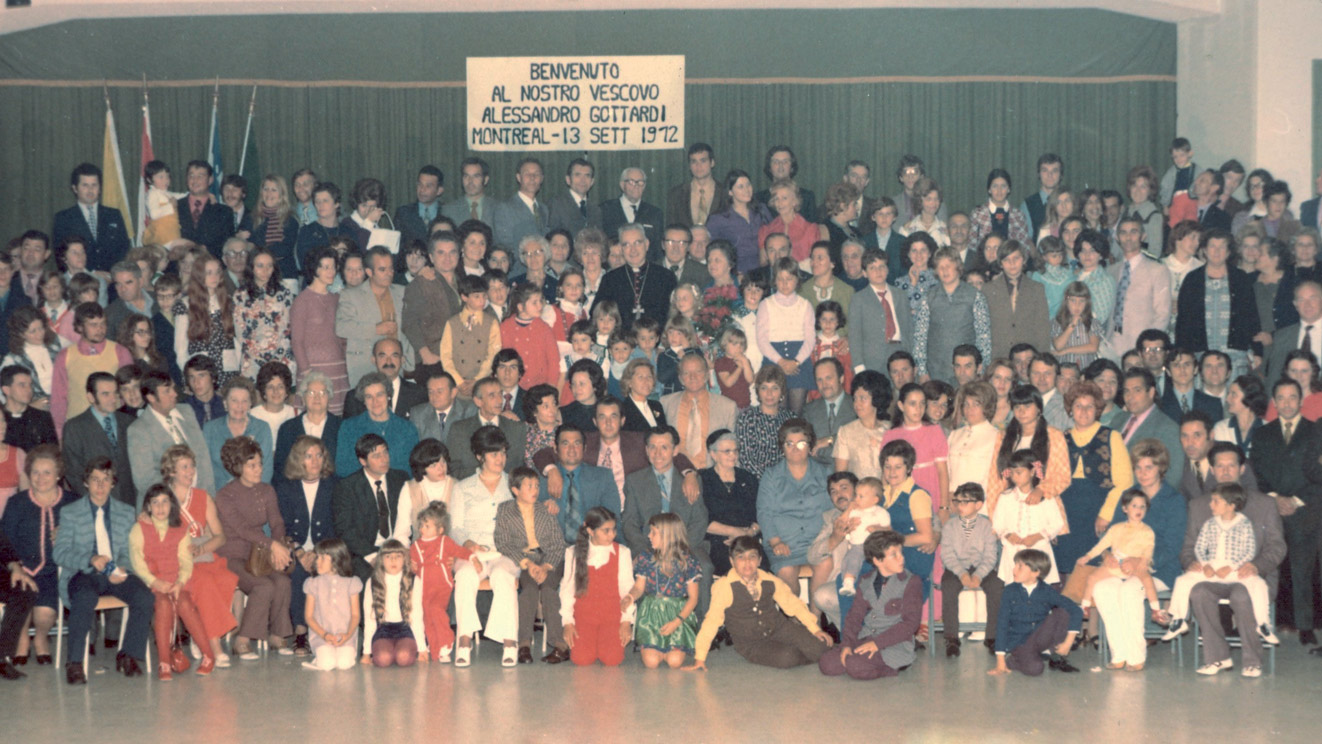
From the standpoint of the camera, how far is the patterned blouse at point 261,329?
8.33 m

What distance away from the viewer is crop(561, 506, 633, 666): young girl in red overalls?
701cm

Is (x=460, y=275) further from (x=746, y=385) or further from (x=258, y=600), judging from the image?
(x=258, y=600)

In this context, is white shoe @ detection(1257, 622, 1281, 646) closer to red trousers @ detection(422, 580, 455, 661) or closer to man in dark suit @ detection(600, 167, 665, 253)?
red trousers @ detection(422, 580, 455, 661)

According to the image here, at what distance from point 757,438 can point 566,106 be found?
173 inches

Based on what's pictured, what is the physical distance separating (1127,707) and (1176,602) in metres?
0.97

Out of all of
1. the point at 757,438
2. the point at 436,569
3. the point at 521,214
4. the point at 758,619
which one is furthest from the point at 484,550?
the point at 521,214

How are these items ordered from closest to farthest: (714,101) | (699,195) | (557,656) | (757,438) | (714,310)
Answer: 1. (557,656)
2. (757,438)
3. (714,310)
4. (699,195)
5. (714,101)

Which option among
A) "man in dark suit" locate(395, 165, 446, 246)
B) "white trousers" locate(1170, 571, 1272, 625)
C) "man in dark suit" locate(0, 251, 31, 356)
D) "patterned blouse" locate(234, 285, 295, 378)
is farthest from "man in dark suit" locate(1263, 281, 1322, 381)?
"man in dark suit" locate(0, 251, 31, 356)

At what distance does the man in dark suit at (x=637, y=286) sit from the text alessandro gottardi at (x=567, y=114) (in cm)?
268

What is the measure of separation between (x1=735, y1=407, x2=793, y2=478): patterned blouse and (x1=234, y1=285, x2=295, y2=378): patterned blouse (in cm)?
263

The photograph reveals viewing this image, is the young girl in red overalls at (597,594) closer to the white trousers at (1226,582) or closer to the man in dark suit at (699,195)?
the white trousers at (1226,582)

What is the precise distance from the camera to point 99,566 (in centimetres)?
690

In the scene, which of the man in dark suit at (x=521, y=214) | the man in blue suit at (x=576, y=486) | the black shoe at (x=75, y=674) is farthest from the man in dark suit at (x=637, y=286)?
the black shoe at (x=75, y=674)

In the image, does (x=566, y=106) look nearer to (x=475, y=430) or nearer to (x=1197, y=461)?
(x=475, y=430)
